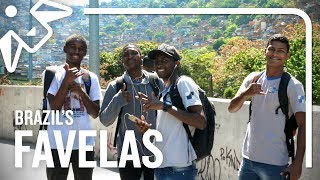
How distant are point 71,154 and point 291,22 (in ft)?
12.7

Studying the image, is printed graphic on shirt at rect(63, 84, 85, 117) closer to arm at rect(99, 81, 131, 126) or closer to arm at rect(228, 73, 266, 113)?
arm at rect(99, 81, 131, 126)

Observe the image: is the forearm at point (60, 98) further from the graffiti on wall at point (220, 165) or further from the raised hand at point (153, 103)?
the graffiti on wall at point (220, 165)

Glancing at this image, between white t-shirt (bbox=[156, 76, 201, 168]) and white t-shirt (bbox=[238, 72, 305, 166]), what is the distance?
1.15 ft

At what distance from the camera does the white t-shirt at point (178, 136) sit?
3.10m

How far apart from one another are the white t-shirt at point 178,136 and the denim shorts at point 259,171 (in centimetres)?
35

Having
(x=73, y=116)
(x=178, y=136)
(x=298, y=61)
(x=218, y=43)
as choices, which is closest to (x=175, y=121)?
(x=178, y=136)

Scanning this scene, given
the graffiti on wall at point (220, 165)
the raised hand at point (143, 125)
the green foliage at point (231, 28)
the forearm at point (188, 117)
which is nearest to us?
the forearm at point (188, 117)

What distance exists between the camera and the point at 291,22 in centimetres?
690

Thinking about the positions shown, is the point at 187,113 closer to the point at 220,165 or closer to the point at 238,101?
the point at 238,101

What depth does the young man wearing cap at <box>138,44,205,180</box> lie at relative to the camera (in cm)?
308

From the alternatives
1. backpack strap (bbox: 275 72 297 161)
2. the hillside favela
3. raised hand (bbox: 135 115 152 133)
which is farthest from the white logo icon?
backpack strap (bbox: 275 72 297 161)

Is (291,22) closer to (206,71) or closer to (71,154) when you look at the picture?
(206,71)

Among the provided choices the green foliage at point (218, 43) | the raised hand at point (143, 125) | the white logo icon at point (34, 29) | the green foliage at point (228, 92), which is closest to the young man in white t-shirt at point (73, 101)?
the raised hand at point (143, 125)

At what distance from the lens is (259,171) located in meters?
3.28
